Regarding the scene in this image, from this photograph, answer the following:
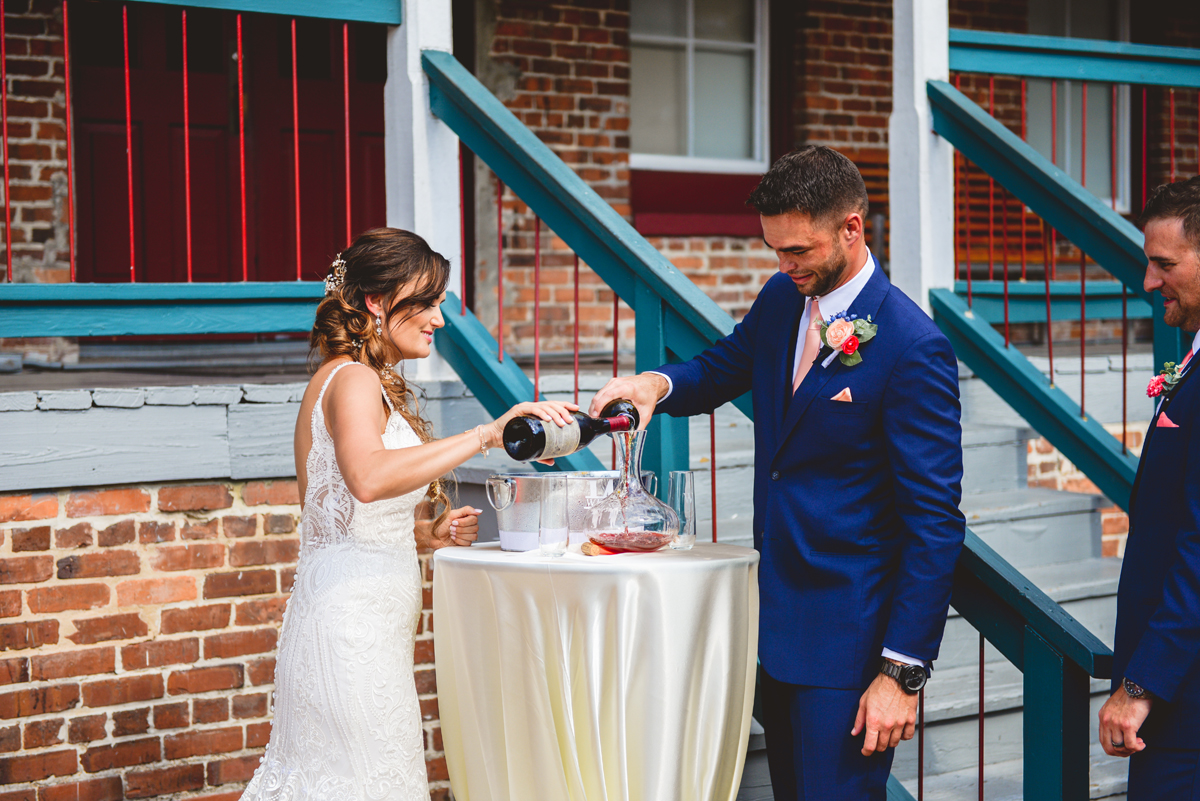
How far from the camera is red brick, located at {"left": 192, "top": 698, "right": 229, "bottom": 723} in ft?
12.0

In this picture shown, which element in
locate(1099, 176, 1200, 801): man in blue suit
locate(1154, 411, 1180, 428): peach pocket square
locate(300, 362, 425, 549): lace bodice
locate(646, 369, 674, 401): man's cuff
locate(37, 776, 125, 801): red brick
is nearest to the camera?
locate(1099, 176, 1200, 801): man in blue suit

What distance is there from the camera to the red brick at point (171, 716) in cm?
360

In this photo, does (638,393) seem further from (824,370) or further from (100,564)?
(100,564)

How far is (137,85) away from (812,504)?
4.59 meters

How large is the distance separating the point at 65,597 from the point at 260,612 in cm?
57

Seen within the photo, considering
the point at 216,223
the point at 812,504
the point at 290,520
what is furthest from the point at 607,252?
the point at 216,223

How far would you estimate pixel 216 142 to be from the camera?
5848mm

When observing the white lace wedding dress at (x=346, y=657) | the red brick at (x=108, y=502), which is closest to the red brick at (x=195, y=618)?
the red brick at (x=108, y=502)

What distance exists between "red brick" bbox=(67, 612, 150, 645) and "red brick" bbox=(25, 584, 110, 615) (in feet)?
0.17

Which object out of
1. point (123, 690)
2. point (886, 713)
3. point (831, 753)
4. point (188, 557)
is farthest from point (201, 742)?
point (886, 713)

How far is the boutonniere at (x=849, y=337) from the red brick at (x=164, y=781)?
8.43 ft

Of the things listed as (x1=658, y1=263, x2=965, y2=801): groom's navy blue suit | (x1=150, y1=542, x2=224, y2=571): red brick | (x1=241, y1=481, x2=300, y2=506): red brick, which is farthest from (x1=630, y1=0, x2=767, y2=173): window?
(x1=658, y1=263, x2=965, y2=801): groom's navy blue suit

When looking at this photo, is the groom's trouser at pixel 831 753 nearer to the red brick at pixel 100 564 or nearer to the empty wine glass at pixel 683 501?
the empty wine glass at pixel 683 501

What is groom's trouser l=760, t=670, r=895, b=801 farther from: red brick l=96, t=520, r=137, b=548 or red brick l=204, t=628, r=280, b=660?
red brick l=96, t=520, r=137, b=548
